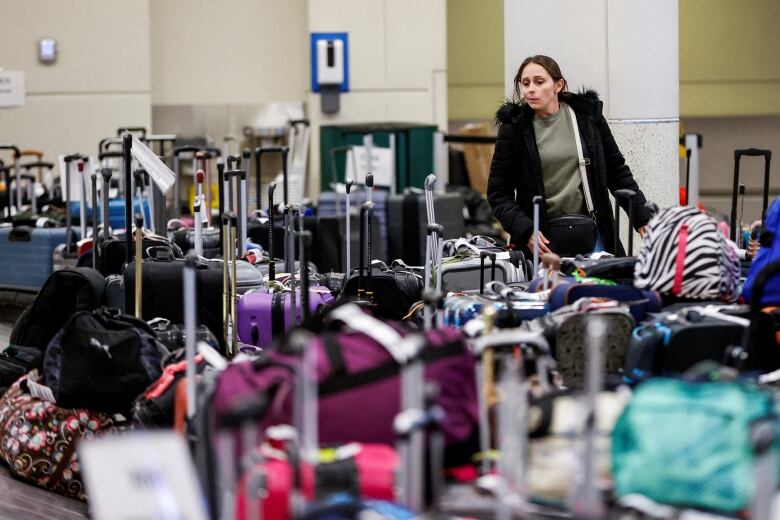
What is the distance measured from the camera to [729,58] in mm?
15570

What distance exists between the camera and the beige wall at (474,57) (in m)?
15.1

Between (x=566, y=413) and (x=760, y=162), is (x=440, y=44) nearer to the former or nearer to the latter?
(x=760, y=162)

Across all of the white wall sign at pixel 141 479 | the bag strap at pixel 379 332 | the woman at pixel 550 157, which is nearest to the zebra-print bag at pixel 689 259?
the bag strap at pixel 379 332

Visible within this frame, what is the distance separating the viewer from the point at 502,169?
20.7ft

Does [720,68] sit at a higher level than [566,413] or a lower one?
higher

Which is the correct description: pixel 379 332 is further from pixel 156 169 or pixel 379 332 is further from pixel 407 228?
pixel 407 228

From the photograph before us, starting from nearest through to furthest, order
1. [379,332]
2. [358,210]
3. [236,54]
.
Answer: [379,332] < [358,210] < [236,54]

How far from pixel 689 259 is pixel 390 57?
9.18 m

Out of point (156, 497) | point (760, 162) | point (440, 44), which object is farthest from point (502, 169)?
point (760, 162)

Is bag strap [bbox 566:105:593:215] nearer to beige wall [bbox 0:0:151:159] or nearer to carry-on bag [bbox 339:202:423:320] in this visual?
carry-on bag [bbox 339:202:423:320]

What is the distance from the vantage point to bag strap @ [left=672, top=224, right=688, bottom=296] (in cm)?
442

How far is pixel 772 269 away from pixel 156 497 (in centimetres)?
187

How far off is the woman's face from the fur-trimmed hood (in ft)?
0.17

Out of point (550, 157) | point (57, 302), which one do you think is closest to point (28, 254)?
point (57, 302)
